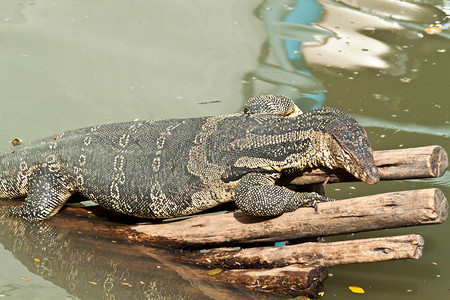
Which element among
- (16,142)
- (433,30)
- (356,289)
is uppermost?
(433,30)

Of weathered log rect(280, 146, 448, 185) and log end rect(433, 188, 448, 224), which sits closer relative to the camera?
log end rect(433, 188, 448, 224)

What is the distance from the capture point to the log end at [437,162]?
5715 millimetres

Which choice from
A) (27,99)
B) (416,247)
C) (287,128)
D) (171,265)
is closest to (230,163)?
(287,128)

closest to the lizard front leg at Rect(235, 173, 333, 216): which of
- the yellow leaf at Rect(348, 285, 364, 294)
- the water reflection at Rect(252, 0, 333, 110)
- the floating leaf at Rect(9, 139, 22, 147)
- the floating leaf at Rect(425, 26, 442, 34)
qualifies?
the yellow leaf at Rect(348, 285, 364, 294)

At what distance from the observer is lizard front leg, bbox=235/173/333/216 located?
6.03m

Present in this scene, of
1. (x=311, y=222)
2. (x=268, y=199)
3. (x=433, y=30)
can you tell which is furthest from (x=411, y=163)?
(x=433, y=30)

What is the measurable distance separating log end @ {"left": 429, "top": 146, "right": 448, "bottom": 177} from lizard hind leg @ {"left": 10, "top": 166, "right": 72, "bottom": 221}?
420 cm

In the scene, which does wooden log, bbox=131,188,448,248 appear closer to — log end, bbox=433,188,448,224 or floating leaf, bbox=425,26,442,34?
log end, bbox=433,188,448,224

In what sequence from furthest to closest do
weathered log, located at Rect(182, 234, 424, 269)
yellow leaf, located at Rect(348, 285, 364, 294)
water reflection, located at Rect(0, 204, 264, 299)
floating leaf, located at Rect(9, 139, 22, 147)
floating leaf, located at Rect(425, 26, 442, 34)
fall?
floating leaf, located at Rect(425, 26, 442, 34), floating leaf, located at Rect(9, 139, 22, 147), yellow leaf, located at Rect(348, 285, 364, 294), water reflection, located at Rect(0, 204, 264, 299), weathered log, located at Rect(182, 234, 424, 269)

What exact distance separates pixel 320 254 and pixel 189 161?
180 centimetres

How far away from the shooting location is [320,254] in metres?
5.91

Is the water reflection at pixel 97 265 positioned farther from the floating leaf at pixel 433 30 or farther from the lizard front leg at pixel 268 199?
the floating leaf at pixel 433 30

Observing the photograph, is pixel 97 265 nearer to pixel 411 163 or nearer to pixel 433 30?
pixel 411 163

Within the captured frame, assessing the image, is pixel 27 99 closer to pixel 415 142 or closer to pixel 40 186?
pixel 40 186
